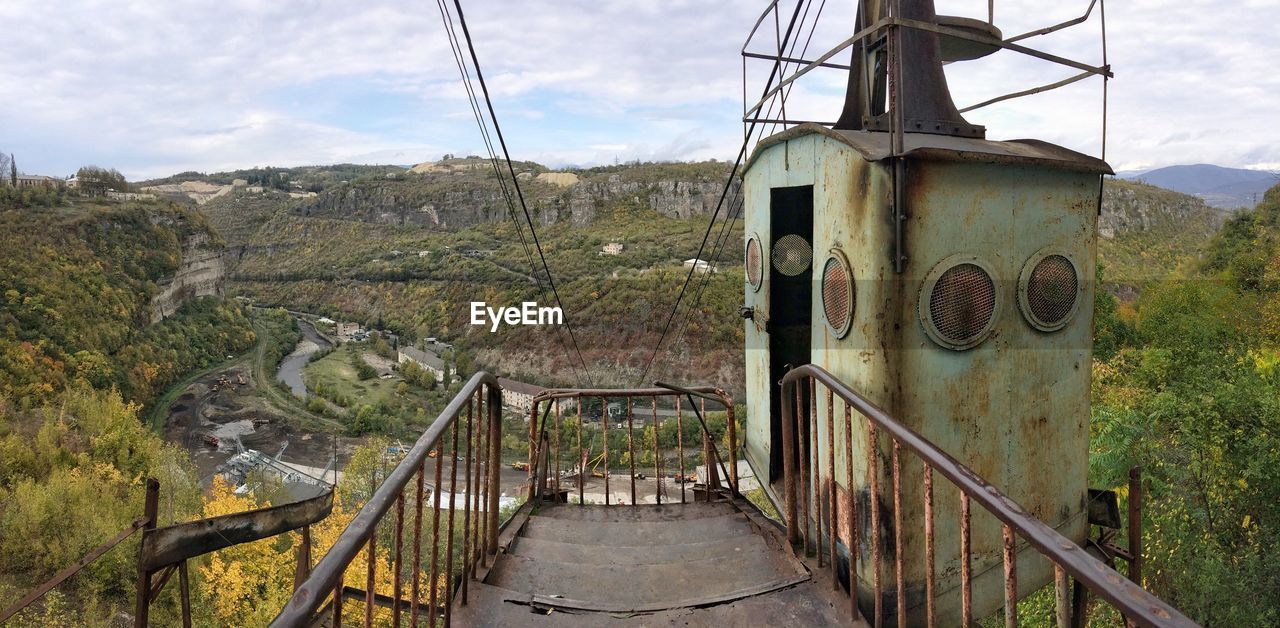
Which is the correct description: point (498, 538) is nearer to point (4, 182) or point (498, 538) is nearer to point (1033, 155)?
point (1033, 155)

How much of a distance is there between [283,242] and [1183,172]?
25010 cm

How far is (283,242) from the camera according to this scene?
106m

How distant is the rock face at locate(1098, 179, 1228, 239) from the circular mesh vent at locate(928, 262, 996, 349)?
7895 cm

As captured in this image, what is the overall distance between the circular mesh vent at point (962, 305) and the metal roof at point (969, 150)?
1.63ft

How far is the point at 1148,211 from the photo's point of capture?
72500mm

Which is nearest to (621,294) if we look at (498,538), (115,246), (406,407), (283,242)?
(406,407)

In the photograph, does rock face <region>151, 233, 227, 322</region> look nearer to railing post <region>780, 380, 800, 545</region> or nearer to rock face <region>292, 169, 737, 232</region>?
rock face <region>292, 169, 737, 232</region>

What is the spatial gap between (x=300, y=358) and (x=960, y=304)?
8178 cm

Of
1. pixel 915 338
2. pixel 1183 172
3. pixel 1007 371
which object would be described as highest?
pixel 1183 172

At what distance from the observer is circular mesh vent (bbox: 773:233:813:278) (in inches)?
176

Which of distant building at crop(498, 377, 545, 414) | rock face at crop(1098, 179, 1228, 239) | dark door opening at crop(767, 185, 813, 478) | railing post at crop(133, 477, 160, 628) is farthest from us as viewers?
rock face at crop(1098, 179, 1228, 239)

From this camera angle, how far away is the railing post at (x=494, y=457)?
3.17 m

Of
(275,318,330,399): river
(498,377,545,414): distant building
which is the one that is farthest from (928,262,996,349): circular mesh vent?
(275,318,330,399): river

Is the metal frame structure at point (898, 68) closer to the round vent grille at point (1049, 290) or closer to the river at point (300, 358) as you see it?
the round vent grille at point (1049, 290)
